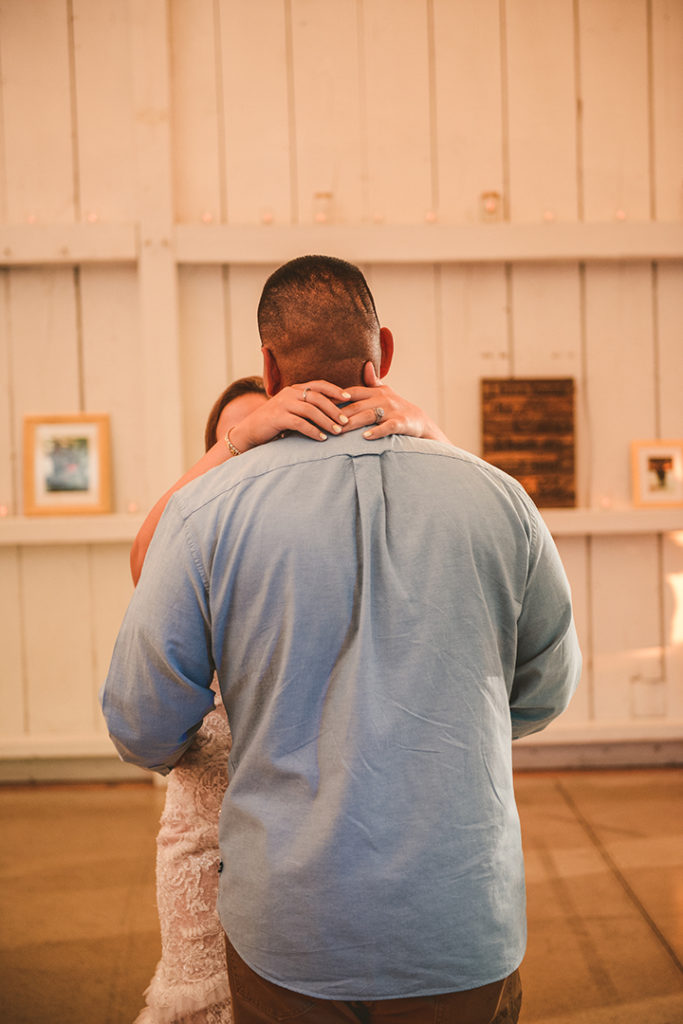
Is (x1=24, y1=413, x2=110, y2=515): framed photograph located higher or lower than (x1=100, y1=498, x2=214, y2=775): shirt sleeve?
higher

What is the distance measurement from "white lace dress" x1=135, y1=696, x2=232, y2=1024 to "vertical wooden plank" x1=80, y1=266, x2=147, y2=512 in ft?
7.24

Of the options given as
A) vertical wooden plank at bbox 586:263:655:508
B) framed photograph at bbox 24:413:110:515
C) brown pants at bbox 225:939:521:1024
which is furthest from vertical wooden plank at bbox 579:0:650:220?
brown pants at bbox 225:939:521:1024

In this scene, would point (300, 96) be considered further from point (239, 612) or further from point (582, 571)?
point (239, 612)

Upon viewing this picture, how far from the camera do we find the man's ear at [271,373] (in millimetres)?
1131

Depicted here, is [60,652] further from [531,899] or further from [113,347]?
[531,899]

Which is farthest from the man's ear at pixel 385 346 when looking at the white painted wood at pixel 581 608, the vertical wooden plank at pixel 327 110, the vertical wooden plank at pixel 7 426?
the vertical wooden plank at pixel 7 426

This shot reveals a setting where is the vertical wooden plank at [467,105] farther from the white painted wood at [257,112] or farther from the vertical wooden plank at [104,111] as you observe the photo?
the vertical wooden plank at [104,111]

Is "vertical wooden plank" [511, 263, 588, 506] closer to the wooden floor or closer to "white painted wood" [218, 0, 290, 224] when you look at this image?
"white painted wood" [218, 0, 290, 224]

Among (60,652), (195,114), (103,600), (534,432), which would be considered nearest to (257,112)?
(195,114)

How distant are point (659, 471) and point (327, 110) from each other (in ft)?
6.94

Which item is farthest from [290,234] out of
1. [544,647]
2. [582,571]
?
[544,647]

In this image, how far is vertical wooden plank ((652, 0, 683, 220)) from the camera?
3.38m

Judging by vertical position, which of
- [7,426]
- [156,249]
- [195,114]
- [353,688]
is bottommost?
[353,688]

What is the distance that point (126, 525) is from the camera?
332 cm
